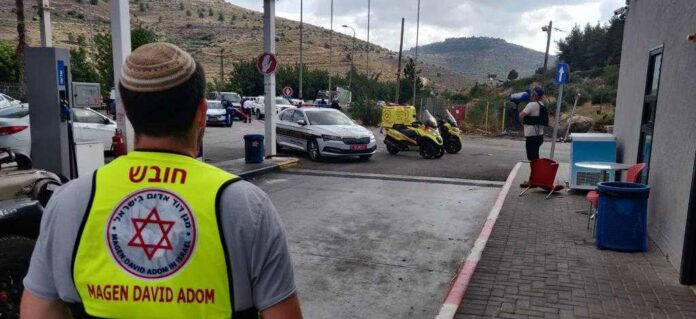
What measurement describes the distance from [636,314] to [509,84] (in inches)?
2000

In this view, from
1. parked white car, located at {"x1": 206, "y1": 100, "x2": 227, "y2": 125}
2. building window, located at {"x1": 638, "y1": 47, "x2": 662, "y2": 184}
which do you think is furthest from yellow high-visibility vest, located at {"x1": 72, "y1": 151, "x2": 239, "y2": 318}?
parked white car, located at {"x1": 206, "y1": 100, "x2": 227, "y2": 125}

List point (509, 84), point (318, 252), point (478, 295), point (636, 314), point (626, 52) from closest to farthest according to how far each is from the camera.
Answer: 1. point (636, 314)
2. point (478, 295)
3. point (318, 252)
4. point (626, 52)
5. point (509, 84)

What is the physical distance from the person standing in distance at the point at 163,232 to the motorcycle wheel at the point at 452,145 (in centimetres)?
1643

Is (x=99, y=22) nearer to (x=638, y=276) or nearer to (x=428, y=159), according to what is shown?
(x=428, y=159)

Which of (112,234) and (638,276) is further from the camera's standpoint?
(638,276)

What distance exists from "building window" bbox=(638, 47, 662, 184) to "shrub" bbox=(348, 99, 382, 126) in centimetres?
2332

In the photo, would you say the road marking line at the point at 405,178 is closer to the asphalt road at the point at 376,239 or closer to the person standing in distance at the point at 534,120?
the asphalt road at the point at 376,239

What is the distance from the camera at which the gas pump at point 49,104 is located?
6.51 metres

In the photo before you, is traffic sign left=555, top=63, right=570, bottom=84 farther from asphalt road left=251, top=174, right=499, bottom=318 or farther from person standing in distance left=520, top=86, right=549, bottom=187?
asphalt road left=251, top=174, right=499, bottom=318

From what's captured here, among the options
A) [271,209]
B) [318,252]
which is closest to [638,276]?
[318,252]

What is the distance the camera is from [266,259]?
147 cm

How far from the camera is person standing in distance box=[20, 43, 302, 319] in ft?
4.64

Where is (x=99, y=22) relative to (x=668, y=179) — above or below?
above

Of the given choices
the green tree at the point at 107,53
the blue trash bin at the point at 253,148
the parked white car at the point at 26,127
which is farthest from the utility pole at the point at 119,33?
the green tree at the point at 107,53
